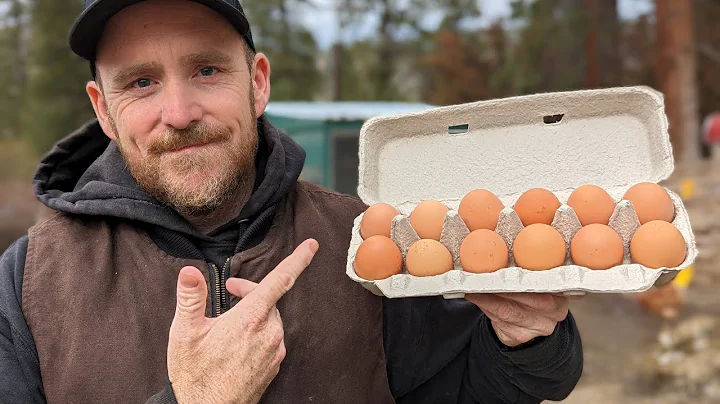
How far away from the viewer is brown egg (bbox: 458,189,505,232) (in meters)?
1.76

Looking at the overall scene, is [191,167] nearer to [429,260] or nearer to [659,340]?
[429,260]

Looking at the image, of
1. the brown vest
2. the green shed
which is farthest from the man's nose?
the green shed

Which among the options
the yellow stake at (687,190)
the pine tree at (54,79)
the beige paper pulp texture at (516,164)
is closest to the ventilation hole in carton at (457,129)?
the beige paper pulp texture at (516,164)

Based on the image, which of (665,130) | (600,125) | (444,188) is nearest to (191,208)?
(444,188)

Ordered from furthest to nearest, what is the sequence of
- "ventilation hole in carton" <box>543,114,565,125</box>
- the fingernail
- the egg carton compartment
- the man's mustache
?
"ventilation hole in carton" <box>543,114,565,125</box>, the man's mustache, the egg carton compartment, the fingernail

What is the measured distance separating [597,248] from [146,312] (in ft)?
3.75

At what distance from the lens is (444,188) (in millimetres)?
1998

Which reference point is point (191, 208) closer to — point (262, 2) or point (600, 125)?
point (600, 125)

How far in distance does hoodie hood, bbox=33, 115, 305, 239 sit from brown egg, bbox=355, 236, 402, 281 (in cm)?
36

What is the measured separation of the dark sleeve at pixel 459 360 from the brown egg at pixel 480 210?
33 centimetres

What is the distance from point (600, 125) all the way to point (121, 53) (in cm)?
132

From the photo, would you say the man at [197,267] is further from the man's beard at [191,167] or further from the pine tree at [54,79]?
the pine tree at [54,79]

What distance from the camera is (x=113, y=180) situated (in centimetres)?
189

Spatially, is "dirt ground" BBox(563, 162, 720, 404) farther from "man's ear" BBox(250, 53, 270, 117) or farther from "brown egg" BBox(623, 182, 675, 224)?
"man's ear" BBox(250, 53, 270, 117)
